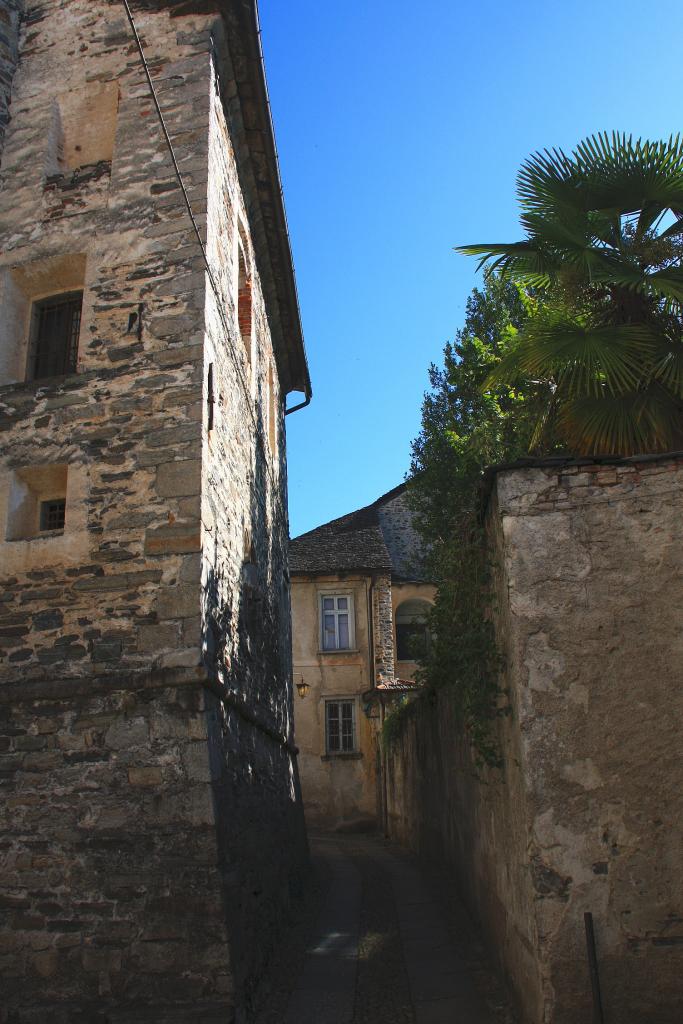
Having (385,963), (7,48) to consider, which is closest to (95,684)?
(385,963)

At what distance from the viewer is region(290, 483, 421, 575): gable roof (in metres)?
21.2

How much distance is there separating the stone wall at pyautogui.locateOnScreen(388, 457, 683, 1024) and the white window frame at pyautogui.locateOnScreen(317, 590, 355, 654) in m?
15.1

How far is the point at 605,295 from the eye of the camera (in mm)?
6848

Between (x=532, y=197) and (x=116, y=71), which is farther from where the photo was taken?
(x=116, y=71)

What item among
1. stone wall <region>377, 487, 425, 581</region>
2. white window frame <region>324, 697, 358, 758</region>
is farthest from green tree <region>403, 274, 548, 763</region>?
stone wall <region>377, 487, 425, 581</region>

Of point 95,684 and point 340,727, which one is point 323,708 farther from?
point 95,684

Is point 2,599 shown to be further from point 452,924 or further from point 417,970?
point 452,924

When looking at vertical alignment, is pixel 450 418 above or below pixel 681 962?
above

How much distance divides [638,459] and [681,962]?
2887 millimetres

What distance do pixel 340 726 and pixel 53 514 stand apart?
13.6 m

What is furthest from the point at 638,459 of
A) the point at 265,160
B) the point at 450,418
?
the point at 450,418

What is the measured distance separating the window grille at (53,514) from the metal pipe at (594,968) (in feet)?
18.5

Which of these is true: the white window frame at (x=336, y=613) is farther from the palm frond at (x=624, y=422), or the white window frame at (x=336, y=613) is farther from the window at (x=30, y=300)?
the palm frond at (x=624, y=422)

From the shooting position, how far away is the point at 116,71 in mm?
9086
